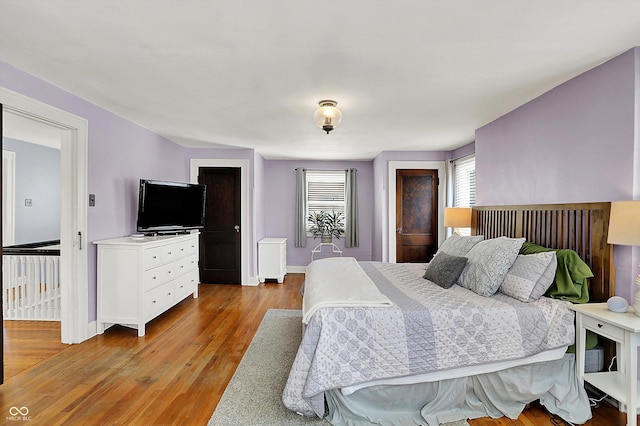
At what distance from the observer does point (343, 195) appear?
668cm

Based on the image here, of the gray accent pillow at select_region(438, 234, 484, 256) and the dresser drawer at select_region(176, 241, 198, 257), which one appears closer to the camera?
the gray accent pillow at select_region(438, 234, 484, 256)

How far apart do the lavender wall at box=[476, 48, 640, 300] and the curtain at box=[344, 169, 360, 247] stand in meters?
3.13

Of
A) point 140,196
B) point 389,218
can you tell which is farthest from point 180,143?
point 389,218

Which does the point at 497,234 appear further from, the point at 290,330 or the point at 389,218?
the point at 290,330

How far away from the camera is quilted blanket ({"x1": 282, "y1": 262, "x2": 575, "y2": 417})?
1939 mm

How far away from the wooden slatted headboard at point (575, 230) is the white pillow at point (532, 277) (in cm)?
29

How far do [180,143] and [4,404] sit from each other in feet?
12.7

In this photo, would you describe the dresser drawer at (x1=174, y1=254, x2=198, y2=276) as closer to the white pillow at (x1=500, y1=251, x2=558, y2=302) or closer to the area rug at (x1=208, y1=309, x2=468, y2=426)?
the area rug at (x1=208, y1=309, x2=468, y2=426)

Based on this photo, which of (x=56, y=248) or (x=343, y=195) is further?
(x=343, y=195)

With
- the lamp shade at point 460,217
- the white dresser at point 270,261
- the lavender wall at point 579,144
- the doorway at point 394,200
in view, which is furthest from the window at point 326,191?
the lavender wall at point 579,144

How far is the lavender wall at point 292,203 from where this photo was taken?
6.62 metres

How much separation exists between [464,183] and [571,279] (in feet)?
10.2

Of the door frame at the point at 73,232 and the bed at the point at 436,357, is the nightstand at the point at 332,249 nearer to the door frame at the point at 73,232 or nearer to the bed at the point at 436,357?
the door frame at the point at 73,232

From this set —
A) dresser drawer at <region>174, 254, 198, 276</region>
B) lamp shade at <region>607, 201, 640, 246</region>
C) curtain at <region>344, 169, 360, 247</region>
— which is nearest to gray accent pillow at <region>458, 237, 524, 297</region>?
lamp shade at <region>607, 201, 640, 246</region>
